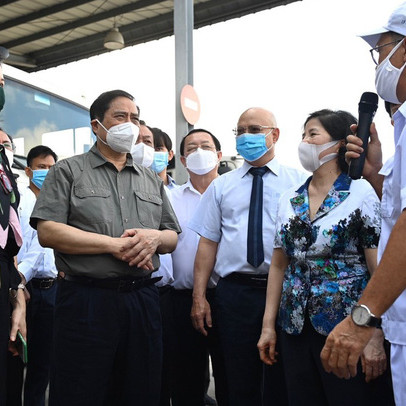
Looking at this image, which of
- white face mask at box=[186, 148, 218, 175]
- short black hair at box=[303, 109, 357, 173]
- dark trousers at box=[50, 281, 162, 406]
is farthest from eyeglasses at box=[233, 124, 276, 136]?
dark trousers at box=[50, 281, 162, 406]

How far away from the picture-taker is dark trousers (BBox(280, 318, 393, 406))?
7.07ft

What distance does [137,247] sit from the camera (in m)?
2.56

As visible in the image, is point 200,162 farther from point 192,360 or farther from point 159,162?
point 192,360

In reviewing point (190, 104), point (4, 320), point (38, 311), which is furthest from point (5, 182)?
point (190, 104)

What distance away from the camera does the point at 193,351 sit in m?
3.43

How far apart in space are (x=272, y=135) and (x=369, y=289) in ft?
6.27

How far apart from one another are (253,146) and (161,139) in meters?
→ 1.47

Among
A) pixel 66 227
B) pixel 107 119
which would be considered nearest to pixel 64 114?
pixel 107 119

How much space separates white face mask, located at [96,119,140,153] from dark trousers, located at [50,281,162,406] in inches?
31.2

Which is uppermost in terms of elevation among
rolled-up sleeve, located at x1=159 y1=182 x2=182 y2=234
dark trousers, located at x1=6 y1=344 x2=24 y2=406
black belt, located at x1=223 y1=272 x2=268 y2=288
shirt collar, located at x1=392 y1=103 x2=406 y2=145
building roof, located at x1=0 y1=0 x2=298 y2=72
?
building roof, located at x1=0 y1=0 x2=298 y2=72

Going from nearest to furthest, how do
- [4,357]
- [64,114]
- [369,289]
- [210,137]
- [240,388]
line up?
[369,289] → [4,357] → [240,388] → [210,137] → [64,114]

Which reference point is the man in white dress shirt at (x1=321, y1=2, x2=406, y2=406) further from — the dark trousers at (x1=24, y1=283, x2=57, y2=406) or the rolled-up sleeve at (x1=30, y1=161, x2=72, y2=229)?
the dark trousers at (x1=24, y1=283, x2=57, y2=406)

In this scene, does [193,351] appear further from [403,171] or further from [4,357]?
[403,171]

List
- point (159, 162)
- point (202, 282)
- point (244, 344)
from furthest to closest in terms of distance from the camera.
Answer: point (159, 162) → point (202, 282) → point (244, 344)
